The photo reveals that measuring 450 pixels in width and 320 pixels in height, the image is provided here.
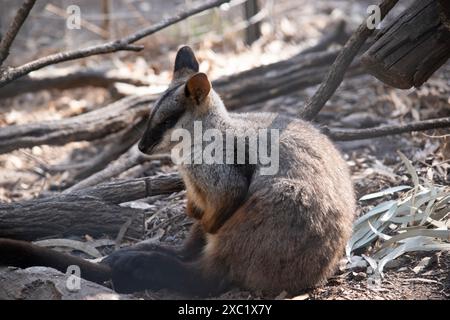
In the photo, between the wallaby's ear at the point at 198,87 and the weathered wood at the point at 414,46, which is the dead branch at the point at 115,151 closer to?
the wallaby's ear at the point at 198,87

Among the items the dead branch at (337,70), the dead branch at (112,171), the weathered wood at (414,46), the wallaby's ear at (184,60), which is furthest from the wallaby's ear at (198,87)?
the dead branch at (112,171)

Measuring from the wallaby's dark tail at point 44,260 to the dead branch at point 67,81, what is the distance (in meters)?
4.16

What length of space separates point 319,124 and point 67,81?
3.45 meters

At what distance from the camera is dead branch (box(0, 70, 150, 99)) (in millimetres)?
8594

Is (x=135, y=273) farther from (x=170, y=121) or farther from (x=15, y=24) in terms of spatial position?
(x=15, y=24)

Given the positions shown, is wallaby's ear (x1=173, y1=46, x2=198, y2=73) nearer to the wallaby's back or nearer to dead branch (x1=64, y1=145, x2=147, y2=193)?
the wallaby's back

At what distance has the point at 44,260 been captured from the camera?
4.85 m

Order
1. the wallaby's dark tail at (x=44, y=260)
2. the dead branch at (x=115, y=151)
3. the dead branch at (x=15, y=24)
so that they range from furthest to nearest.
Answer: the dead branch at (x=115, y=151) < the dead branch at (x=15, y=24) < the wallaby's dark tail at (x=44, y=260)

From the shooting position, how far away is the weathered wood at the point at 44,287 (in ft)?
14.4

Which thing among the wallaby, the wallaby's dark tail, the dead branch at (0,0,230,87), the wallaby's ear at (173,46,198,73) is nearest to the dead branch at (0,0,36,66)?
the dead branch at (0,0,230,87)

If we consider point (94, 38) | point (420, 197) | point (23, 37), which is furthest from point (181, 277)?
point (23, 37)

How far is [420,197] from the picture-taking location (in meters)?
5.62

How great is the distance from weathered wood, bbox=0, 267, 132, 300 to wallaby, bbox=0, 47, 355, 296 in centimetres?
22

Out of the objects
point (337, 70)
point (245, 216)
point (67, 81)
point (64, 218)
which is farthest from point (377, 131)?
point (67, 81)
